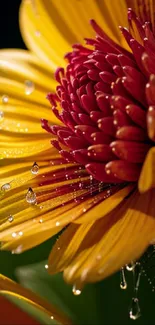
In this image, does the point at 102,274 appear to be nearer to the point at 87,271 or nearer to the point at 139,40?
the point at 87,271

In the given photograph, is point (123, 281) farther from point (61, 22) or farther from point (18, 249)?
point (61, 22)

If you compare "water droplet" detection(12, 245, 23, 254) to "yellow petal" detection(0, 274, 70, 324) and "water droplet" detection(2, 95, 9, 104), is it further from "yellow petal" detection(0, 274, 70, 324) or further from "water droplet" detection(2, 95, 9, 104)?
"water droplet" detection(2, 95, 9, 104)

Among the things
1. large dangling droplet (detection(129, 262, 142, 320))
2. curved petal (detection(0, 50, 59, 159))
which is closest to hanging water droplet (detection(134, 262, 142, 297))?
large dangling droplet (detection(129, 262, 142, 320))

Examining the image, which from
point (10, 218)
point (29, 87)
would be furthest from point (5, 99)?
point (10, 218)

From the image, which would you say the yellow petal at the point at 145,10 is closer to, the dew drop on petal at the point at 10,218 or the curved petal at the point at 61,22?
the curved petal at the point at 61,22

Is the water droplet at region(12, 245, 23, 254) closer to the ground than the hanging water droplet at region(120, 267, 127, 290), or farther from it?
farther from it

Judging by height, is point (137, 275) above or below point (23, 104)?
below
